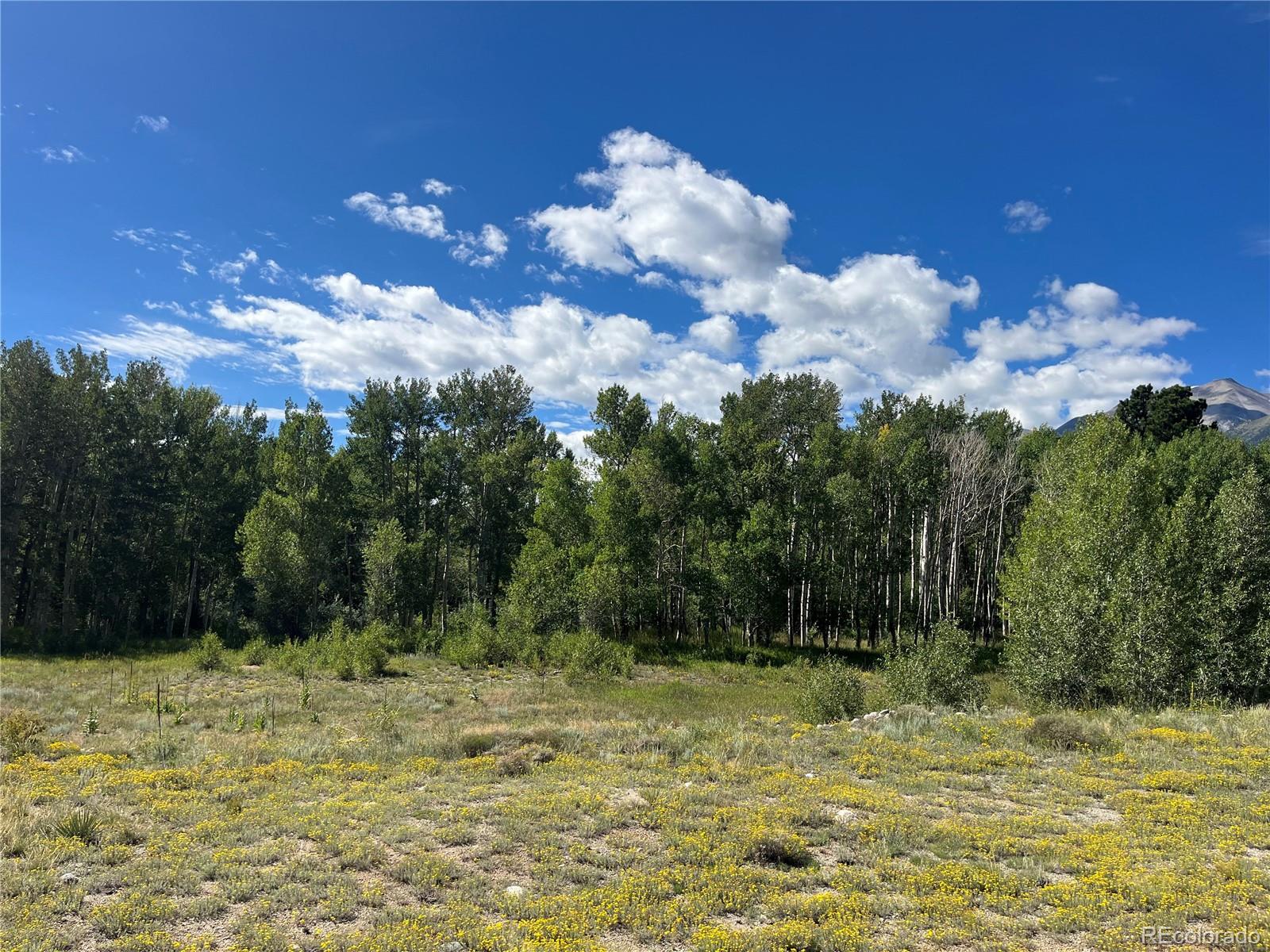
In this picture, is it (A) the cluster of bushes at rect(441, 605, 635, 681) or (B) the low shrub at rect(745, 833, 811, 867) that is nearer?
(B) the low shrub at rect(745, 833, 811, 867)

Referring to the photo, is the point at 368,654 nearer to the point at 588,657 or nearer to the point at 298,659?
the point at 298,659

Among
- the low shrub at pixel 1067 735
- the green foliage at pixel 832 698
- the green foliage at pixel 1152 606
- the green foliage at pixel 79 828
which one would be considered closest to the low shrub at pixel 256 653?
the green foliage at pixel 79 828

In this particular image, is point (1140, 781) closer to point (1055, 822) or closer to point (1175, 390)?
point (1055, 822)

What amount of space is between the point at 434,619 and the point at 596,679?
67.9 ft

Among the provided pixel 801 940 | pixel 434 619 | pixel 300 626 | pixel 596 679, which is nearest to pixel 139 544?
pixel 300 626

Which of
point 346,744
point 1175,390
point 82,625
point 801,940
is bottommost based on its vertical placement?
point 82,625

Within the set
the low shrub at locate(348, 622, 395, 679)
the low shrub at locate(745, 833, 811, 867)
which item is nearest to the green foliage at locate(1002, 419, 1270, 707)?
the low shrub at locate(745, 833, 811, 867)

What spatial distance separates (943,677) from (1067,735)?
18.1ft

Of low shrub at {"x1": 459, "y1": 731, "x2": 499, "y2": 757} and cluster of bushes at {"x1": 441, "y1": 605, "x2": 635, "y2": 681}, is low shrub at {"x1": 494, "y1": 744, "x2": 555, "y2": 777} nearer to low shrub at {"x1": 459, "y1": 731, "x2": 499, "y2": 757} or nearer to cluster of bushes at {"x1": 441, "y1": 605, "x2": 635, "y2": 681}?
low shrub at {"x1": 459, "y1": 731, "x2": 499, "y2": 757}

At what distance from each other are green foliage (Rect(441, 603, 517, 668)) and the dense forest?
1.05 m

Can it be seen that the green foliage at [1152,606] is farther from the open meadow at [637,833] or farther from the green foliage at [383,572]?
the green foliage at [383,572]

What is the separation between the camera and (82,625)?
42000 millimetres

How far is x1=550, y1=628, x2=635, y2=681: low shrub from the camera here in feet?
92.2

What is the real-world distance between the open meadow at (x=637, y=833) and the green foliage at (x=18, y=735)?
11 centimetres
